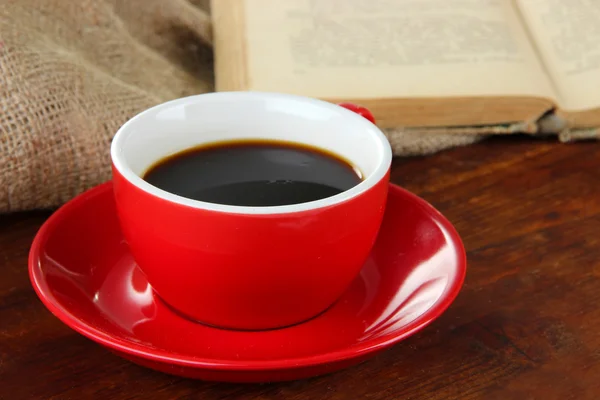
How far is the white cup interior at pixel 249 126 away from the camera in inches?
18.4

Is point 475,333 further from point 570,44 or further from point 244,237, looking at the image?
point 570,44

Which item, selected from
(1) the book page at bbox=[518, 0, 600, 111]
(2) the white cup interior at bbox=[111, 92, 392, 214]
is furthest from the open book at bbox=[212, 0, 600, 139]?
(2) the white cup interior at bbox=[111, 92, 392, 214]

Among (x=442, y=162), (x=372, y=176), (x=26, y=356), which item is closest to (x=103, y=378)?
(x=26, y=356)

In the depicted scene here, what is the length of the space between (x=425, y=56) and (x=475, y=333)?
42 cm

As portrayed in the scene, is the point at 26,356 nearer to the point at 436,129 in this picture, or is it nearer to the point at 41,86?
the point at 41,86

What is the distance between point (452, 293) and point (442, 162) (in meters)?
0.33

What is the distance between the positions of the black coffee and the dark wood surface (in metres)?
0.12

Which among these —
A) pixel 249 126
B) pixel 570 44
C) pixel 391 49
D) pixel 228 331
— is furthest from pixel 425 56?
pixel 228 331

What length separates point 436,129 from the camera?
2.52 feet

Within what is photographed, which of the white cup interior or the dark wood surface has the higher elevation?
the white cup interior

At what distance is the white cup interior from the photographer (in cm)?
47

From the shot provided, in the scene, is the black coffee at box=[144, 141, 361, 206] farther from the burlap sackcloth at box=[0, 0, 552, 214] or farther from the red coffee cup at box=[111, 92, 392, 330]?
the burlap sackcloth at box=[0, 0, 552, 214]

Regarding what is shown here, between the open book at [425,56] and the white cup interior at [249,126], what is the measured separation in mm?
232

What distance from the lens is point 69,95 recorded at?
613mm
